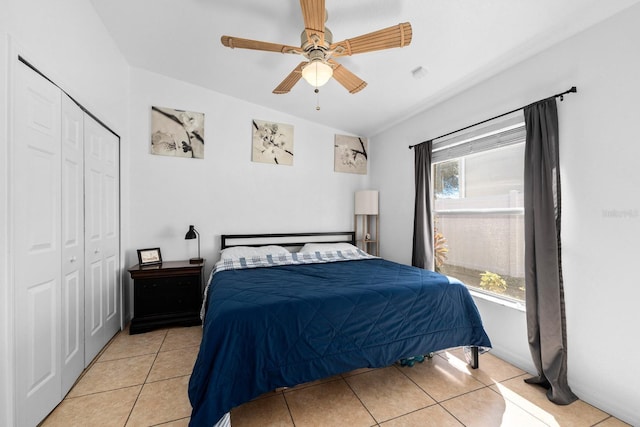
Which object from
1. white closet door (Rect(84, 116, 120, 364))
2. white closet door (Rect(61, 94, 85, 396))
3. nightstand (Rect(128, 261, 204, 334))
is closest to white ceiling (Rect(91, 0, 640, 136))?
white closet door (Rect(84, 116, 120, 364))

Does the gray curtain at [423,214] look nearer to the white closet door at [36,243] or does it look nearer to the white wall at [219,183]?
the white wall at [219,183]

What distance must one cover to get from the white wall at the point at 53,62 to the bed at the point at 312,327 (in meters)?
0.97

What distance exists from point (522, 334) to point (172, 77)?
477 centimetres

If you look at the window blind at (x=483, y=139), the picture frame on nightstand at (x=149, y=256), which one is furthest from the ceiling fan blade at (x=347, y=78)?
the picture frame on nightstand at (x=149, y=256)

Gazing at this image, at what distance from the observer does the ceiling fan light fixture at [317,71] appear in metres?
1.84

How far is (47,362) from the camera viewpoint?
5.50 ft

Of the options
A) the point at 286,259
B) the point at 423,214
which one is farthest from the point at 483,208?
the point at 286,259

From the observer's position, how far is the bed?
5.01 feet

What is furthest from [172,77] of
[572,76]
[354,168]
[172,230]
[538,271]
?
[538,271]

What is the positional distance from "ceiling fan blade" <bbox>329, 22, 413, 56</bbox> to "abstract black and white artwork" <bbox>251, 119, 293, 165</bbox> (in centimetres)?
222

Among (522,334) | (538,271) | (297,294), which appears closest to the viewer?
(297,294)

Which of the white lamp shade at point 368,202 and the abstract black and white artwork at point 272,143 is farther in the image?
the white lamp shade at point 368,202

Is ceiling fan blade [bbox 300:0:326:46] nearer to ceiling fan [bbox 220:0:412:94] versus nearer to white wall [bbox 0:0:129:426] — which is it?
ceiling fan [bbox 220:0:412:94]

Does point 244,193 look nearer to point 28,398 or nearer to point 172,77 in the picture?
point 172,77
